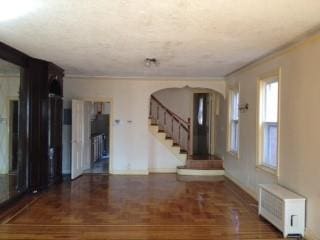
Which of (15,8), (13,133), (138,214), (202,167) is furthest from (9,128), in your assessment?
(202,167)

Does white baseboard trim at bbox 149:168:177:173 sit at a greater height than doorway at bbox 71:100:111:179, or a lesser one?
lesser

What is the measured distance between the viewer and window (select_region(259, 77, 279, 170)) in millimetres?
5410

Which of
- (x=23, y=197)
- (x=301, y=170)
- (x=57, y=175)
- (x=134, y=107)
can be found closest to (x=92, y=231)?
(x=23, y=197)

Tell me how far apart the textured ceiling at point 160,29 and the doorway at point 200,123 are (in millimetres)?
4698

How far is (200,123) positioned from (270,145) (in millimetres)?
5467

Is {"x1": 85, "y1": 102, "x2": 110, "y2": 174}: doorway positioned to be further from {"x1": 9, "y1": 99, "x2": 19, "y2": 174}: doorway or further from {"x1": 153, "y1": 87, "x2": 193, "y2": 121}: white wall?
{"x1": 9, "y1": 99, "x2": 19, "y2": 174}: doorway

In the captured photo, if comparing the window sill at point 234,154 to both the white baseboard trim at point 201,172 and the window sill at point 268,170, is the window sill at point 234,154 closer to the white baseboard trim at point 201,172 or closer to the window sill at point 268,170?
the white baseboard trim at point 201,172

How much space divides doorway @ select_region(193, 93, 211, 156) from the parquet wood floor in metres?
3.72

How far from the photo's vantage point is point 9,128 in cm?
564

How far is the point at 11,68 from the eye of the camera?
220 inches

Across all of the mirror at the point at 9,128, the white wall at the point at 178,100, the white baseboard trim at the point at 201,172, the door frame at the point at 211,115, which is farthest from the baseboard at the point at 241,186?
the mirror at the point at 9,128

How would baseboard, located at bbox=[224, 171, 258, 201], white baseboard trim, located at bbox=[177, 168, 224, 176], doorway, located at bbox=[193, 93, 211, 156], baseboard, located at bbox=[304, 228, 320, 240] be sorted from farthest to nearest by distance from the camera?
doorway, located at bbox=[193, 93, 211, 156] < white baseboard trim, located at bbox=[177, 168, 224, 176] < baseboard, located at bbox=[224, 171, 258, 201] < baseboard, located at bbox=[304, 228, 320, 240]

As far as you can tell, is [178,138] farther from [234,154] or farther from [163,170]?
[234,154]

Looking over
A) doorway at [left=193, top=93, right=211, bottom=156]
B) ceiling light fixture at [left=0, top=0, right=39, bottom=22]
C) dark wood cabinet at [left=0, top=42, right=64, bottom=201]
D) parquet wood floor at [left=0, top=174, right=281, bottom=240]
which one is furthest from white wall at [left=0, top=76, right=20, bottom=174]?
doorway at [left=193, top=93, right=211, bottom=156]
